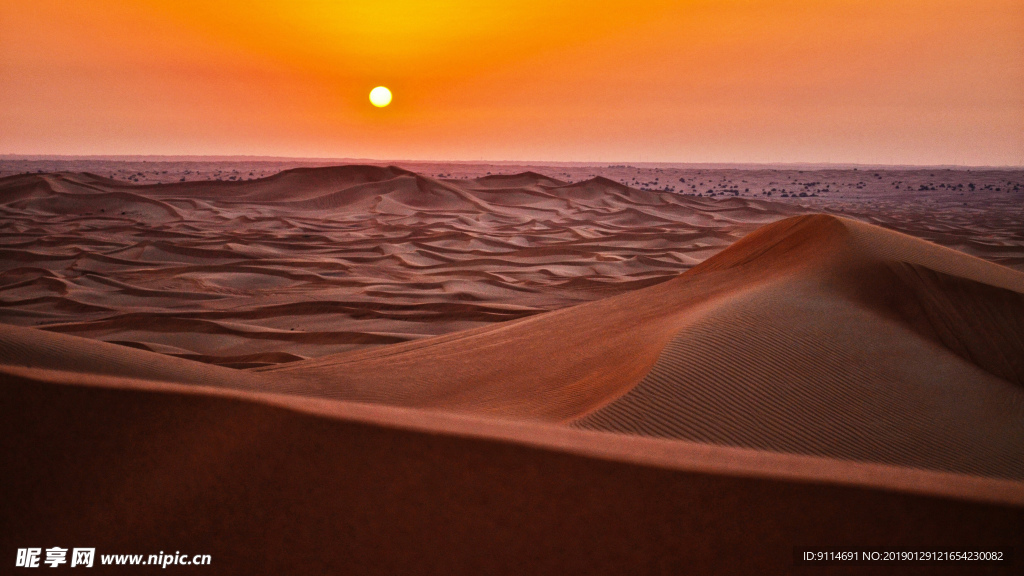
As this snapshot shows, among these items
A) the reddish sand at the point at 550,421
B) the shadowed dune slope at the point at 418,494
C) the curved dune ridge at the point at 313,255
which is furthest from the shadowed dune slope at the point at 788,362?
the curved dune ridge at the point at 313,255

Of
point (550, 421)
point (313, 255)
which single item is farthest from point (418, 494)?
point (313, 255)

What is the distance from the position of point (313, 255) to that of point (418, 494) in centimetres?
950

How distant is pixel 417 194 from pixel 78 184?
869cm

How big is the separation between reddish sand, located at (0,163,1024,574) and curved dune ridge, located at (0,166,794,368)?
9cm

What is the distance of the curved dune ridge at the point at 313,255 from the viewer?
6.30 meters

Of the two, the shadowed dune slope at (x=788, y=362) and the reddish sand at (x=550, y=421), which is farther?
the shadowed dune slope at (x=788, y=362)

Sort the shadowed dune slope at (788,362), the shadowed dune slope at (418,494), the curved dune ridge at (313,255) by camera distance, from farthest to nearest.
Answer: the curved dune ridge at (313,255) < the shadowed dune slope at (788,362) < the shadowed dune slope at (418,494)

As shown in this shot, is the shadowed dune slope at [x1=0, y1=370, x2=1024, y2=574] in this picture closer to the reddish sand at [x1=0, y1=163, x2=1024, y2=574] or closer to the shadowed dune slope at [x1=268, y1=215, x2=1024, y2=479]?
the reddish sand at [x1=0, y1=163, x2=1024, y2=574]

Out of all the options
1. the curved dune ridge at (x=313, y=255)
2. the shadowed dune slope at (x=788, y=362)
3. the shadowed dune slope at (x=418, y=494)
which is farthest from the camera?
the curved dune ridge at (x=313, y=255)

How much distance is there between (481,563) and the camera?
1.65m

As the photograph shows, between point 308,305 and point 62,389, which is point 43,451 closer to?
point 62,389

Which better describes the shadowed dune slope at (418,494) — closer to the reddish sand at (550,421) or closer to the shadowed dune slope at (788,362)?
the reddish sand at (550,421)

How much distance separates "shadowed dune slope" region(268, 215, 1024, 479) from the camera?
261 centimetres

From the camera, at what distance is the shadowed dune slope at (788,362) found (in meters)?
2.61
